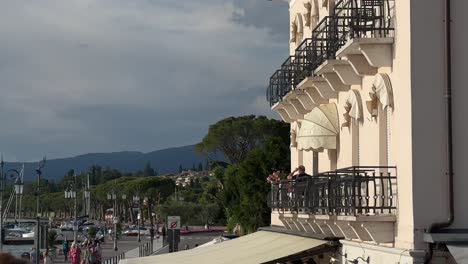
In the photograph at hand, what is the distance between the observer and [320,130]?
19.5 meters

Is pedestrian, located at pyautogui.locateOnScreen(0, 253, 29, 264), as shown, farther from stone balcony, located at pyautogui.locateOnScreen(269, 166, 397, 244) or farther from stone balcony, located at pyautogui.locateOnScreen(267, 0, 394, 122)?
stone balcony, located at pyautogui.locateOnScreen(267, 0, 394, 122)

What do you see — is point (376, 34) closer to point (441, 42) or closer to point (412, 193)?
point (441, 42)

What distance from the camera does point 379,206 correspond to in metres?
14.4

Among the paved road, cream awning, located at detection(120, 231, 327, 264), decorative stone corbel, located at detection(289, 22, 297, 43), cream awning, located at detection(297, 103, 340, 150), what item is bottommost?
the paved road

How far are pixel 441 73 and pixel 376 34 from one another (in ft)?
5.05

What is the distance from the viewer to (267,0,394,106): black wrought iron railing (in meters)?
14.8

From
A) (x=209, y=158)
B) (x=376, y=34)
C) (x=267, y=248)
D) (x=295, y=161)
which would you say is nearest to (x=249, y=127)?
(x=209, y=158)

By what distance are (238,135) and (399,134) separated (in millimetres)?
63616

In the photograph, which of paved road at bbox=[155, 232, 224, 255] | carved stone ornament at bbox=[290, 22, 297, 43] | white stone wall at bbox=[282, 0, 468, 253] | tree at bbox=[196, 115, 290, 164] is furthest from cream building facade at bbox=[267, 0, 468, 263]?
tree at bbox=[196, 115, 290, 164]

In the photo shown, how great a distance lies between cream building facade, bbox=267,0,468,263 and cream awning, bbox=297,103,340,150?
1581 millimetres

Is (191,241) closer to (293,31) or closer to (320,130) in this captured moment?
(293,31)

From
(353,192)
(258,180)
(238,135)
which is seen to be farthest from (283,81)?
(238,135)

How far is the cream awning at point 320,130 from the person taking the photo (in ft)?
63.6

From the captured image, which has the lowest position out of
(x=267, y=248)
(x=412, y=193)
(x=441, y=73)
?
(x=267, y=248)
